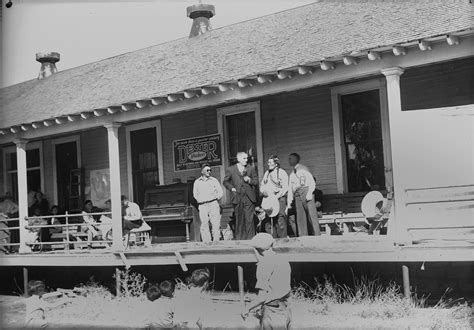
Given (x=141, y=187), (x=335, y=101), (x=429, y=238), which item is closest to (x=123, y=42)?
(x=141, y=187)

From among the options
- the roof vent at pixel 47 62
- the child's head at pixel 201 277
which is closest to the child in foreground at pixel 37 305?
the child's head at pixel 201 277

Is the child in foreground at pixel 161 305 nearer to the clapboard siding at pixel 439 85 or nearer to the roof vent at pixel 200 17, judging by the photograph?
the clapboard siding at pixel 439 85

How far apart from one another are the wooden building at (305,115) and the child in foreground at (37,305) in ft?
2.30

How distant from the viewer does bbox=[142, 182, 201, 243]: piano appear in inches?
496

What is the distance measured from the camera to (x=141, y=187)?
1460cm

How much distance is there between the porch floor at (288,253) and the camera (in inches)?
312

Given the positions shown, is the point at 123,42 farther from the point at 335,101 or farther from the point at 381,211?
the point at 381,211

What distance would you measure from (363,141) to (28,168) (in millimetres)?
9970

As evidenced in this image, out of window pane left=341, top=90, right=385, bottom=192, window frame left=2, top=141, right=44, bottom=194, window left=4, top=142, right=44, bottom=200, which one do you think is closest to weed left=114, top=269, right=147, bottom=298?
window pane left=341, top=90, right=385, bottom=192

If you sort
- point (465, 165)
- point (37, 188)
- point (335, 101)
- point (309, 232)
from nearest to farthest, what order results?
→ point (465, 165) → point (309, 232) → point (335, 101) → point (37, 188)

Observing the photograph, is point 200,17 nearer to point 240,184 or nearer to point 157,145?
point 157,145

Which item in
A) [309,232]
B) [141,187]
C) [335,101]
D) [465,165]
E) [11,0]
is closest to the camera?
[465,165]

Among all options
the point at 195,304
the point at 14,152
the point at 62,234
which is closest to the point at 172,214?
the point at 62,234

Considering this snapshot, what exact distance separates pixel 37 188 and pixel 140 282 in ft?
21.0
